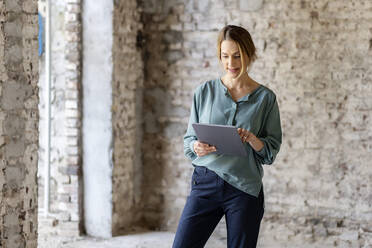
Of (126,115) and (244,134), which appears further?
(126,115)

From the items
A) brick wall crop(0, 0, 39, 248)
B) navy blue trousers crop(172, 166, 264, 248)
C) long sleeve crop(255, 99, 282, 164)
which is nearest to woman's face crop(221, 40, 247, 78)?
long sleeve crop(255, 99, 282, 164)

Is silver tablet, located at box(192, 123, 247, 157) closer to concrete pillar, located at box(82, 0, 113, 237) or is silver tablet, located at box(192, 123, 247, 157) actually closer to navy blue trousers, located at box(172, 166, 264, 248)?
navy blue trousers, located at box(172, 166, 264, 248)

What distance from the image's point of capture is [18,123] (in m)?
3.45

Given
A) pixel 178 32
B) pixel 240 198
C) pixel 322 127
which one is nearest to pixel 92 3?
pixel 178 32

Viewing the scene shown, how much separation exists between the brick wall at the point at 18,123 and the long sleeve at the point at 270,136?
4.82 feet

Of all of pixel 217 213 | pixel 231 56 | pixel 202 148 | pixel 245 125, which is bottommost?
pixel 217 213

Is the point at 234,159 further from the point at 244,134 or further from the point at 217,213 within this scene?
the point at 217,213

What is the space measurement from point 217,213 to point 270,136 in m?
0.47

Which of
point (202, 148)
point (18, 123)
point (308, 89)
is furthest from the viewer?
point (308, 89)

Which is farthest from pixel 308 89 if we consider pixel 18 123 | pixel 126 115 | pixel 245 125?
pixel 18 123

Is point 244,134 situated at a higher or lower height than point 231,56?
lower

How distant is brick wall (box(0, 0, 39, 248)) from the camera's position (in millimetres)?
3355

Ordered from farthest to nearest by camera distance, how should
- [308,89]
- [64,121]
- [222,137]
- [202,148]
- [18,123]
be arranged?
1. [64,121]
2. [308,89]
3. [18,123]
4. [202,148]
5. [222,137]

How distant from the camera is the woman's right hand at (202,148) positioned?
285cm
